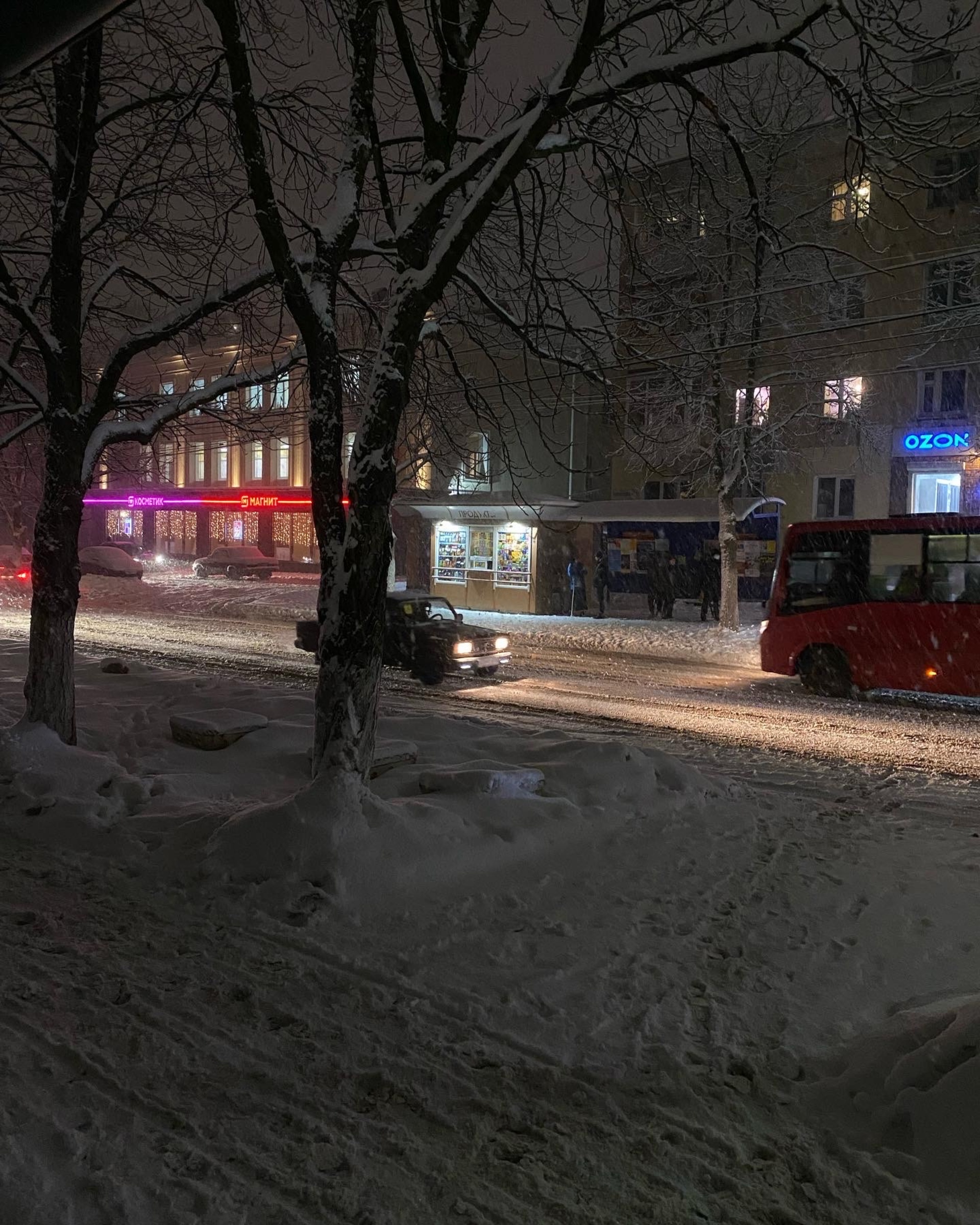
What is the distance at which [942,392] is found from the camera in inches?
985

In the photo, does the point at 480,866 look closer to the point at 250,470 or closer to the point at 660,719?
the point at 660,719

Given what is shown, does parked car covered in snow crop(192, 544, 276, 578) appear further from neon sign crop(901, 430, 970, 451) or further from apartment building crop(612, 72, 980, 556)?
neon sign crop(901, 430, 970, 451)

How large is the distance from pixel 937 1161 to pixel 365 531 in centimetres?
469

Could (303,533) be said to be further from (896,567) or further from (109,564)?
(896,567)

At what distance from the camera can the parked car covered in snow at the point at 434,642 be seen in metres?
15.8

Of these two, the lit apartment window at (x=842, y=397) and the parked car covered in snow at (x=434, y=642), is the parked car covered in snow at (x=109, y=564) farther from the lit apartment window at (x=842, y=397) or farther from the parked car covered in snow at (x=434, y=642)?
the lit apartment window at (x=842, y=397)

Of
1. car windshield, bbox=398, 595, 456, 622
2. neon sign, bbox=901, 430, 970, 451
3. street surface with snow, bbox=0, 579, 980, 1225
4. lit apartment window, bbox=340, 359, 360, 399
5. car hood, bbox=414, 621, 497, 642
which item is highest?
neon sign, bbox=901, 430, 970, 451

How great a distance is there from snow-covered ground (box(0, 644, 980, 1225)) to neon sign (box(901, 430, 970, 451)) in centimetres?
1927

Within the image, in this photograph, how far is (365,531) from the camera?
20.7 ft

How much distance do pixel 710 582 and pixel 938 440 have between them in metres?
7.02

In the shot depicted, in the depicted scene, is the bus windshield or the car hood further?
the car hood

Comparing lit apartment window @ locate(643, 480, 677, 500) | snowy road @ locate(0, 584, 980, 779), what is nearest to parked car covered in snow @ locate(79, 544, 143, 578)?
snowy road @ locate(0, 584, 980, 779)

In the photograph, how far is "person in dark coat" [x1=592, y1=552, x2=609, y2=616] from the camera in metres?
28.5

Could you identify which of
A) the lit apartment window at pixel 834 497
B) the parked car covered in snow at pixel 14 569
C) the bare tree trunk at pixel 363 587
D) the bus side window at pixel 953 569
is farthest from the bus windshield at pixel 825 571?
the parked car covered in snow at pixel 14 569
